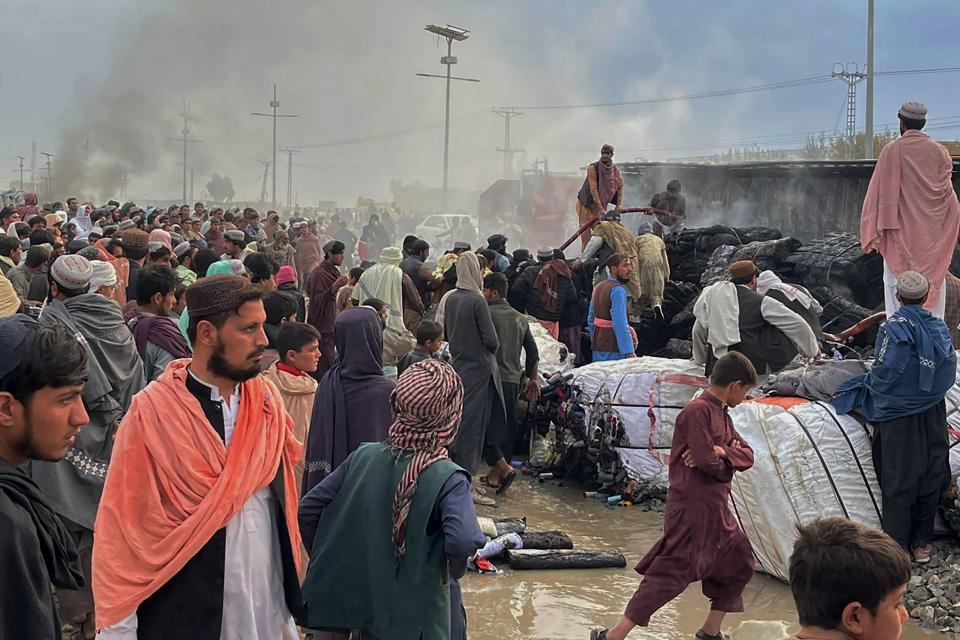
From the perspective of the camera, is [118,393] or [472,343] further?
[472,343]

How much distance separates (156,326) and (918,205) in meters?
5.84

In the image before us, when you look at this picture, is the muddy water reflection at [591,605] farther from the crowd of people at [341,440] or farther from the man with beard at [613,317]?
the man with beard at [613,317]

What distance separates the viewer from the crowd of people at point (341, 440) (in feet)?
7.73

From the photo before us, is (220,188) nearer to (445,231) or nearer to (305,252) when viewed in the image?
(445,231)

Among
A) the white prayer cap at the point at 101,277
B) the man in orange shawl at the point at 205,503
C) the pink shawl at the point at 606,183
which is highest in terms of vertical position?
the pink shawl at the point at 606,183

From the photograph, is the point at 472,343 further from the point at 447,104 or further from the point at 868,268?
the point at 447,104

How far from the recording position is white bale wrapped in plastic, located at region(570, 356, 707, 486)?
8.21 metres

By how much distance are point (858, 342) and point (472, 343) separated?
13.6ft

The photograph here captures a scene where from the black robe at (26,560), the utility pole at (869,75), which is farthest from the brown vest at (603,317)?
the utility pole at (869,75)

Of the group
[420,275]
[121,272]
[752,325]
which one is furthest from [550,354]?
[121,272]

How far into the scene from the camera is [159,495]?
9.68 feet

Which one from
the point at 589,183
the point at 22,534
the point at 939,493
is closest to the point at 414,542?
the point at 22,534

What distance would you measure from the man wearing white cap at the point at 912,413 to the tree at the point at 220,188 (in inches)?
2155

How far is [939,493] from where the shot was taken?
6367mm
